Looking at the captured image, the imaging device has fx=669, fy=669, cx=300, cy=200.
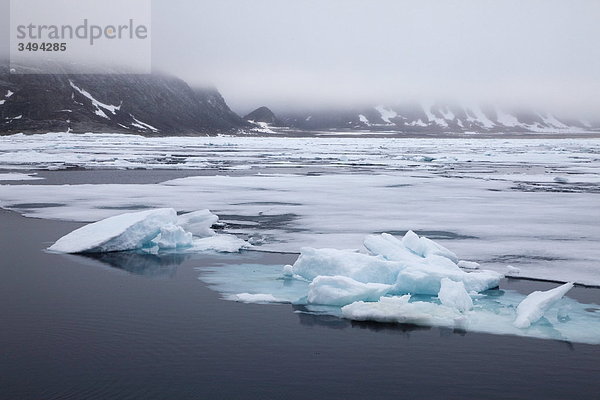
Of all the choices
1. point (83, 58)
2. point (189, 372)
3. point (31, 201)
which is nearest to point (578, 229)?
point (189, 372)

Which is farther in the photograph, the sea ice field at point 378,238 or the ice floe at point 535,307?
the sea ice field at point 378,238

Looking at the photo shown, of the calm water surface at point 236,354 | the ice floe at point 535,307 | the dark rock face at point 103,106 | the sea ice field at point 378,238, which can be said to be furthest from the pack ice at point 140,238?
the dark rock face at point 103,106

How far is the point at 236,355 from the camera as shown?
6.10 m

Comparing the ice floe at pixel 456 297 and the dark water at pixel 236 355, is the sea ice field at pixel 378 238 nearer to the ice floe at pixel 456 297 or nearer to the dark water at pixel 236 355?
the ice floe at pixel 456 297

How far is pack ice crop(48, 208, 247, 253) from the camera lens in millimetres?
10711

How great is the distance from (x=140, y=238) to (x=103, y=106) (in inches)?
5731

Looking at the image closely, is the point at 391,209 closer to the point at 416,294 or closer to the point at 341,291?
the point at 416,294

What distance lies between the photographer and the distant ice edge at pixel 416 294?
700 cm

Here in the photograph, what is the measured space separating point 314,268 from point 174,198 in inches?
413

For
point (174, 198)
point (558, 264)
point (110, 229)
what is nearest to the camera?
A: point (558, 264)

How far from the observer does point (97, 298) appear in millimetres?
7914

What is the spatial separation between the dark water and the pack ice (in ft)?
7.64

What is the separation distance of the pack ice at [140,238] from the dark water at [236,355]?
2330 mm

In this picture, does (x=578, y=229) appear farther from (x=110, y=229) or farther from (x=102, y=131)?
(x=102, y=131)
